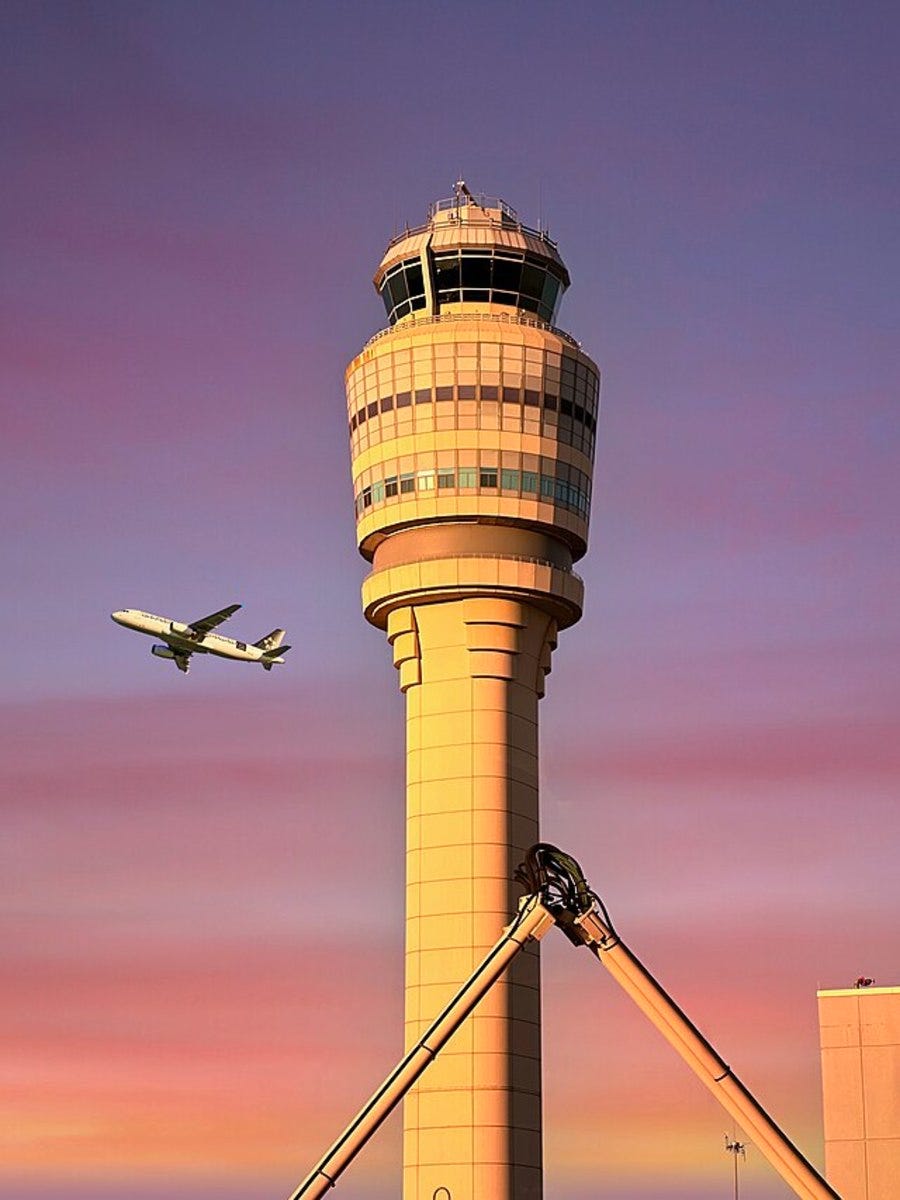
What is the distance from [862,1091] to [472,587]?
127ft

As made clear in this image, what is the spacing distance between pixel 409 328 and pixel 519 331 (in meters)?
7.23

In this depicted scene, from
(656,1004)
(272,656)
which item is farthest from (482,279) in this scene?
A: (656,1004)

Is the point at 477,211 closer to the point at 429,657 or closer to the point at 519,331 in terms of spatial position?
the point at 519,331

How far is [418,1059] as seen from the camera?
78.5 metres

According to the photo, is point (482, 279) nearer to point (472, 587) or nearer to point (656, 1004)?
point (472, 587)

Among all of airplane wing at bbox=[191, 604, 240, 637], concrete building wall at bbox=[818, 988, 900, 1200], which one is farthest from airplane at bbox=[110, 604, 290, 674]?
concrete building wall at bbox=[818, 988, 900, 1200]

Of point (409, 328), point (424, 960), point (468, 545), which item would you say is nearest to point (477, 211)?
point (409, 328)

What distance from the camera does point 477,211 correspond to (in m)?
133

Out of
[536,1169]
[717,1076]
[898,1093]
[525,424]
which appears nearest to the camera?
[717,1076]

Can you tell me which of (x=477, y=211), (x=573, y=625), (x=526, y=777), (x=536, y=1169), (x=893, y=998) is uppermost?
(x=477, y=211)

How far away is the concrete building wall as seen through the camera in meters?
101

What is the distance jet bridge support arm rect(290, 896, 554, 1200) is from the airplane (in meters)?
89.3

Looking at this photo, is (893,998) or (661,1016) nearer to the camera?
(661,1016)

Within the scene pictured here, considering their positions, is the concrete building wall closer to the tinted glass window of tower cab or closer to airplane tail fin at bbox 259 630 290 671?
the tinted glass window of tower cab
